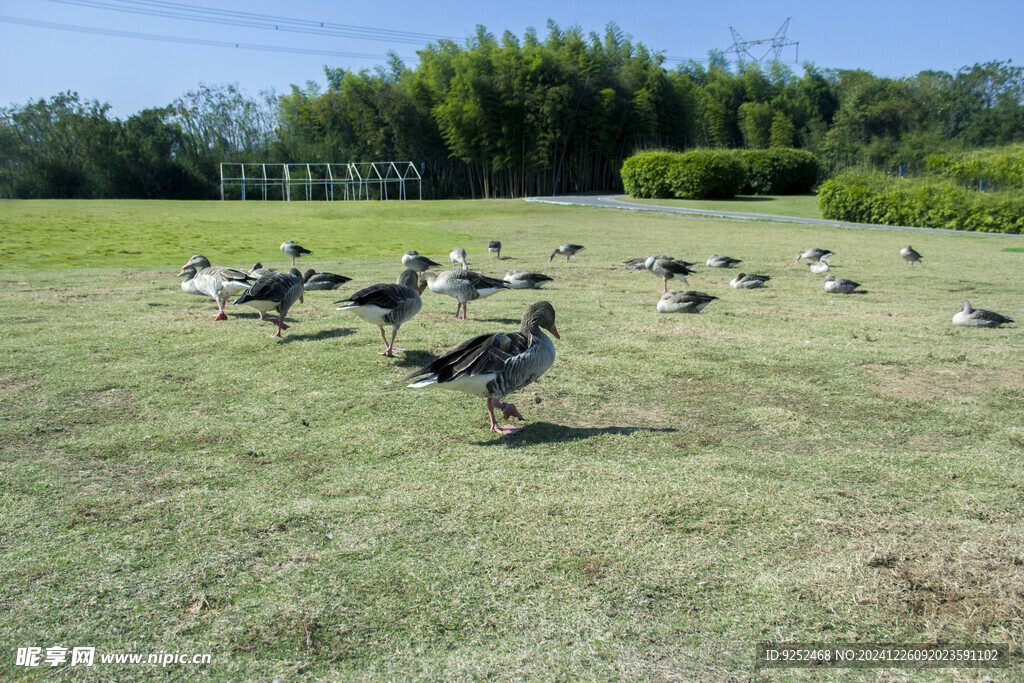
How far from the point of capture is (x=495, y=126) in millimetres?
50469

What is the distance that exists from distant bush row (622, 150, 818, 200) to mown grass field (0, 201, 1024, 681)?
3488cm

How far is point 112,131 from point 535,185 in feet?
106

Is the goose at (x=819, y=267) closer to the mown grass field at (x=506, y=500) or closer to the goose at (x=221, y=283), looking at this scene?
the mown grass field at (x=506, y=500)

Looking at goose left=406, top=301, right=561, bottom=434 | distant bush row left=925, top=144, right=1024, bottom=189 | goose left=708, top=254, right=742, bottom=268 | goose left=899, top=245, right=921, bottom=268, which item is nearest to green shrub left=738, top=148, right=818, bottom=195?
distant bush row left=925, top=144, right=1024, bottom=189

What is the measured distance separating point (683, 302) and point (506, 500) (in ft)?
21.0

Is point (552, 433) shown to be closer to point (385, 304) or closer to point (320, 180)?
point (385, 304)

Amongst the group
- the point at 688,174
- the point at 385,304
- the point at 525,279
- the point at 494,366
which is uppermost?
the point at 688,174

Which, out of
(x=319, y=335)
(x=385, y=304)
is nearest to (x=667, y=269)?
(x=319, y=335)

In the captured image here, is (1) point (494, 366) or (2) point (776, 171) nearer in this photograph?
(1) point (494, 366)

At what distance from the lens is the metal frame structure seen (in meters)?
53.7

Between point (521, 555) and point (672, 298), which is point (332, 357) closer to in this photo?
point (521, 555)

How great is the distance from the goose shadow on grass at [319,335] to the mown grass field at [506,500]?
91 millimetres

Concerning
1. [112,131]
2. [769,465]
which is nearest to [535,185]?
[112,131]

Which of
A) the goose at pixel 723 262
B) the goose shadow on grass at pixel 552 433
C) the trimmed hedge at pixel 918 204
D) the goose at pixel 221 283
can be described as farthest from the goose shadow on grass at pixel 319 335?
the trimmed hedge at pixel 918 204
